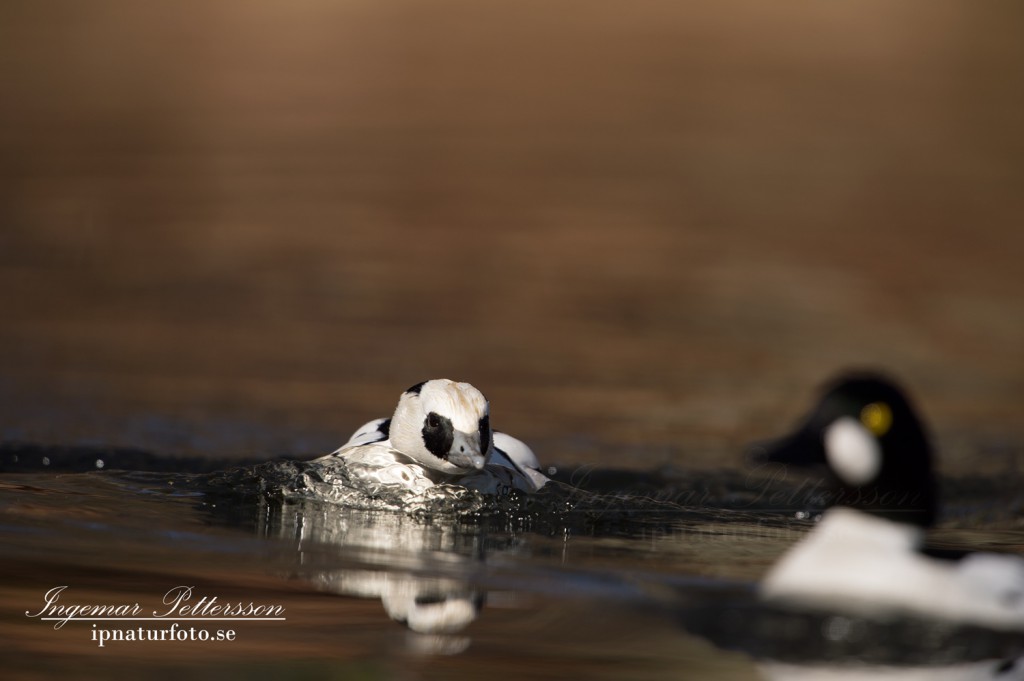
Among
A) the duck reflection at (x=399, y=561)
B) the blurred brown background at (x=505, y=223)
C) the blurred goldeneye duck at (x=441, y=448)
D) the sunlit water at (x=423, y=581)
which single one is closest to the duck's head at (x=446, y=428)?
the blurred goldeneye duck at (x=441, y=448)

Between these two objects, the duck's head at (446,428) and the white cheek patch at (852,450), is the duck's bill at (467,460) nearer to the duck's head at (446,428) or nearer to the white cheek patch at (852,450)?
the duck's head at (446,428)

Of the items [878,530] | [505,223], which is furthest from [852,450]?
[505,223]

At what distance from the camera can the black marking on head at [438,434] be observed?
6.95 metres

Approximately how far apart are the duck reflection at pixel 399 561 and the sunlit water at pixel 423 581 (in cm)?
1

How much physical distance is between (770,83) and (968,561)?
1547 centimetres

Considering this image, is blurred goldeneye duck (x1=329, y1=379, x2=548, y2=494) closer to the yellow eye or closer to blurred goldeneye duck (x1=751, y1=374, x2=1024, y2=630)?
blurred goldeneye duck (x1=751, y1=374, x2=1024, y2=630)

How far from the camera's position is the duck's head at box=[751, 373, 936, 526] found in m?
4.94

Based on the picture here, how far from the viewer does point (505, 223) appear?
48.0 ft

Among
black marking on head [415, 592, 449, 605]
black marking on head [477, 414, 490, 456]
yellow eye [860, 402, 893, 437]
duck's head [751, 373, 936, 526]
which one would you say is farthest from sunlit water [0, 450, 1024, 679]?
yellow eye [860, 402, 893, 437]

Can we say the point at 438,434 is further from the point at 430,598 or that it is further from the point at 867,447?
the point at 867,447

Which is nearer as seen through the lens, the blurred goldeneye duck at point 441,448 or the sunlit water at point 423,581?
the sunlit water at point 423,581

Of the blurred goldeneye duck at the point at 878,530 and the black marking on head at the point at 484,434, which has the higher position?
the black marking on head at the point at 484,434

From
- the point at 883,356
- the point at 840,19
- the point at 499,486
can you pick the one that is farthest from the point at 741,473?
the point at 840,19

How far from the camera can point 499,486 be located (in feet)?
23.6
